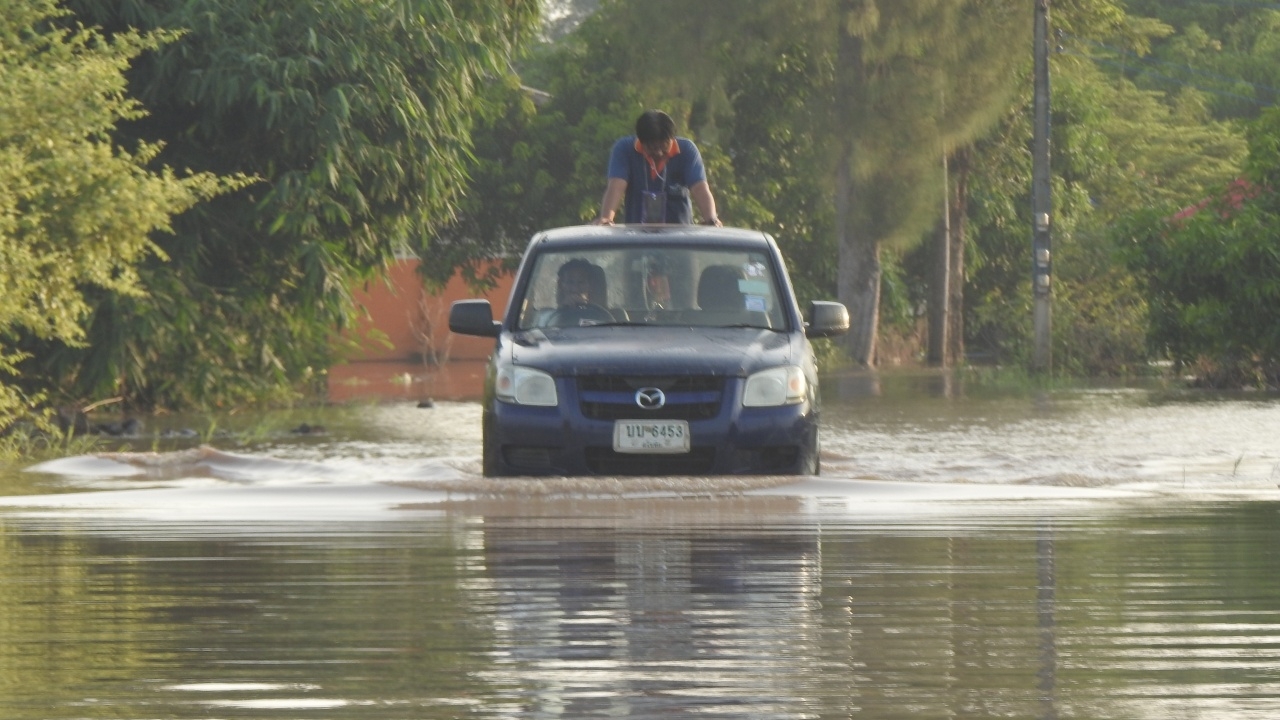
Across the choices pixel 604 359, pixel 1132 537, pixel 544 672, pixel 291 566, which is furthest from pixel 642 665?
pixel 604 359

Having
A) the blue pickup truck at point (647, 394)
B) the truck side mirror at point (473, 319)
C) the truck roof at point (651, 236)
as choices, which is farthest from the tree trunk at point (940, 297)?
the blue pickup truck at point (647, 394)

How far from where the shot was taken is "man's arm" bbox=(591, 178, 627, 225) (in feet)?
44.2

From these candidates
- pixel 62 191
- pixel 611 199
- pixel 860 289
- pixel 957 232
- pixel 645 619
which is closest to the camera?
pixel 645 619

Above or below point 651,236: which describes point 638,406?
below

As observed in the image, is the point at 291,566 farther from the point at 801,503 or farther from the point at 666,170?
the point at 666,170

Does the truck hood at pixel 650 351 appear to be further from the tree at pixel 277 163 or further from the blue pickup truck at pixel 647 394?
the tree at pixel 277 163

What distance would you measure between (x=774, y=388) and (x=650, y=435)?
0.68 m

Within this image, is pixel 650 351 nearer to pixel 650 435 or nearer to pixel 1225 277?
pixel 650 435

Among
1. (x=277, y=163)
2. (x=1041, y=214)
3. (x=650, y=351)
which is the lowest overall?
(x=650, y=351)

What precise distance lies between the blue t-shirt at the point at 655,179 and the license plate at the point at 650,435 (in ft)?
11.0

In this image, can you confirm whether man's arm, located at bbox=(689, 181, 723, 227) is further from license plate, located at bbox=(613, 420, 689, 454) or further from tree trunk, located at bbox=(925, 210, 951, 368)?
tree trunk, located at bbox=(925, 210, 951, 368)

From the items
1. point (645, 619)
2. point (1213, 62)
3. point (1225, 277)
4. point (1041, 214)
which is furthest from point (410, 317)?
point (645, 619)

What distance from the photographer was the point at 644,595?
21.9 feet

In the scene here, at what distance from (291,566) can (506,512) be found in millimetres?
2437
